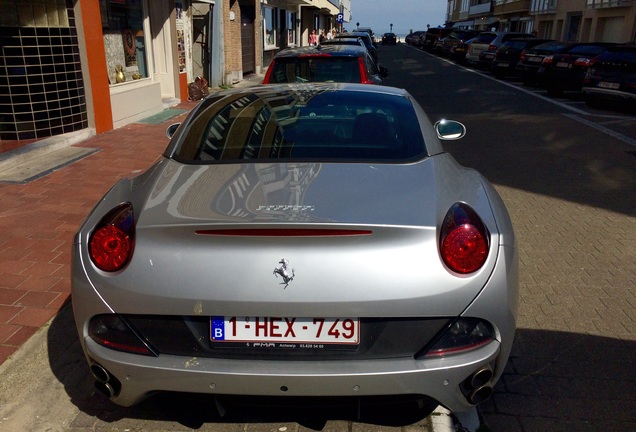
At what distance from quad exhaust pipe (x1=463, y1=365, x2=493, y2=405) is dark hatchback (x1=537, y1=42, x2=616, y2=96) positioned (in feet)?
50.4

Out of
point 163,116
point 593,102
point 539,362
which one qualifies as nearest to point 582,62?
point 593,102

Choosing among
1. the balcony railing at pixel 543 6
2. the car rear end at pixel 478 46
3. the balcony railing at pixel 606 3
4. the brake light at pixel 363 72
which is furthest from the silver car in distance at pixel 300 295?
the balcony railing at pixel 543 6

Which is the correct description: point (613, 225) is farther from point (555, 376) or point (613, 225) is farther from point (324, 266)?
point (324, 266)

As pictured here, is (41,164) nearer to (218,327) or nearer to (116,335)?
(116,335)

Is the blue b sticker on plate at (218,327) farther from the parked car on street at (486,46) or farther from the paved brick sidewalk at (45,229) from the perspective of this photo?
the parked car on street at (486,46)

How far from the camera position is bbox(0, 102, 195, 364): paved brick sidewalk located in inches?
149

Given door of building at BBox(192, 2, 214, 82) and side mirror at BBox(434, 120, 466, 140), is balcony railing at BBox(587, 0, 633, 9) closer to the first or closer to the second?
door of building at BBox(192, 2, 214, 82)

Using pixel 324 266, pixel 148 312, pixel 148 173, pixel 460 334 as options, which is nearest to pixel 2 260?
pixel 148 173

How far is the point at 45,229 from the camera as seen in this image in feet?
17.1

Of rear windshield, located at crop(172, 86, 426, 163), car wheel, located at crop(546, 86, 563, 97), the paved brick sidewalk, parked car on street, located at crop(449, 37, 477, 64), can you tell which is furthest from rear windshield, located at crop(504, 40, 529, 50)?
rear windshield, located at crop(172, 86, 426, 163)

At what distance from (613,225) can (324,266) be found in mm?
4610

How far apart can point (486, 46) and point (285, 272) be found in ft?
86.6

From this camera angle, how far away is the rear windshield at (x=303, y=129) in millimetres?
3086

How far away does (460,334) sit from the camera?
2.30 meters
